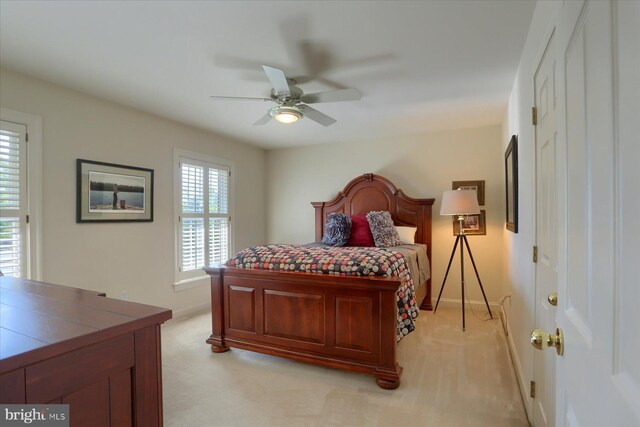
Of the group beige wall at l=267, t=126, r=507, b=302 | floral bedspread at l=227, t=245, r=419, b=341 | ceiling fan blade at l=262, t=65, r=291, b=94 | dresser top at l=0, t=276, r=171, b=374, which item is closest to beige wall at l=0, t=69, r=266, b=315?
floral bedspread at l=227, t=245, r=419, b=341

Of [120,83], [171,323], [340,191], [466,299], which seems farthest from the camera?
[340,191]

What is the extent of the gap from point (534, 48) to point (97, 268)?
3897mm

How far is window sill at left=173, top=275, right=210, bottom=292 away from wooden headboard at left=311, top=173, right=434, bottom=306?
1.74 m

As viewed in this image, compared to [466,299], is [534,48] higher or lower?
higher

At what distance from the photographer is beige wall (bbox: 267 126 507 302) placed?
13.3 feet

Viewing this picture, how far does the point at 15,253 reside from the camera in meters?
2.54

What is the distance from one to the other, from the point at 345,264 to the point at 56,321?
1.80 metres

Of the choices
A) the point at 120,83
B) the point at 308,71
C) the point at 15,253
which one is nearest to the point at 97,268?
the point at 15,253

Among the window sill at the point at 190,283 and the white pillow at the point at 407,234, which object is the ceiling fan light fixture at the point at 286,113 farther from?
the window sill at the point at 190,283

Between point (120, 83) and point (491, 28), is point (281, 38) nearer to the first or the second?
point (491, 28)

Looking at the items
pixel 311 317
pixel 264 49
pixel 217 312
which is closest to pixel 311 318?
pixel 311 317

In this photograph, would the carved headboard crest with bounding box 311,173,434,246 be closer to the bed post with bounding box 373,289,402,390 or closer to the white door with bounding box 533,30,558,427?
the bed post with bounding box 373,289,402,390

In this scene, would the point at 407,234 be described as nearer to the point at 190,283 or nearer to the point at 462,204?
the point at 462,204

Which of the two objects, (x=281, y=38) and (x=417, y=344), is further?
(x=417, y=344)
